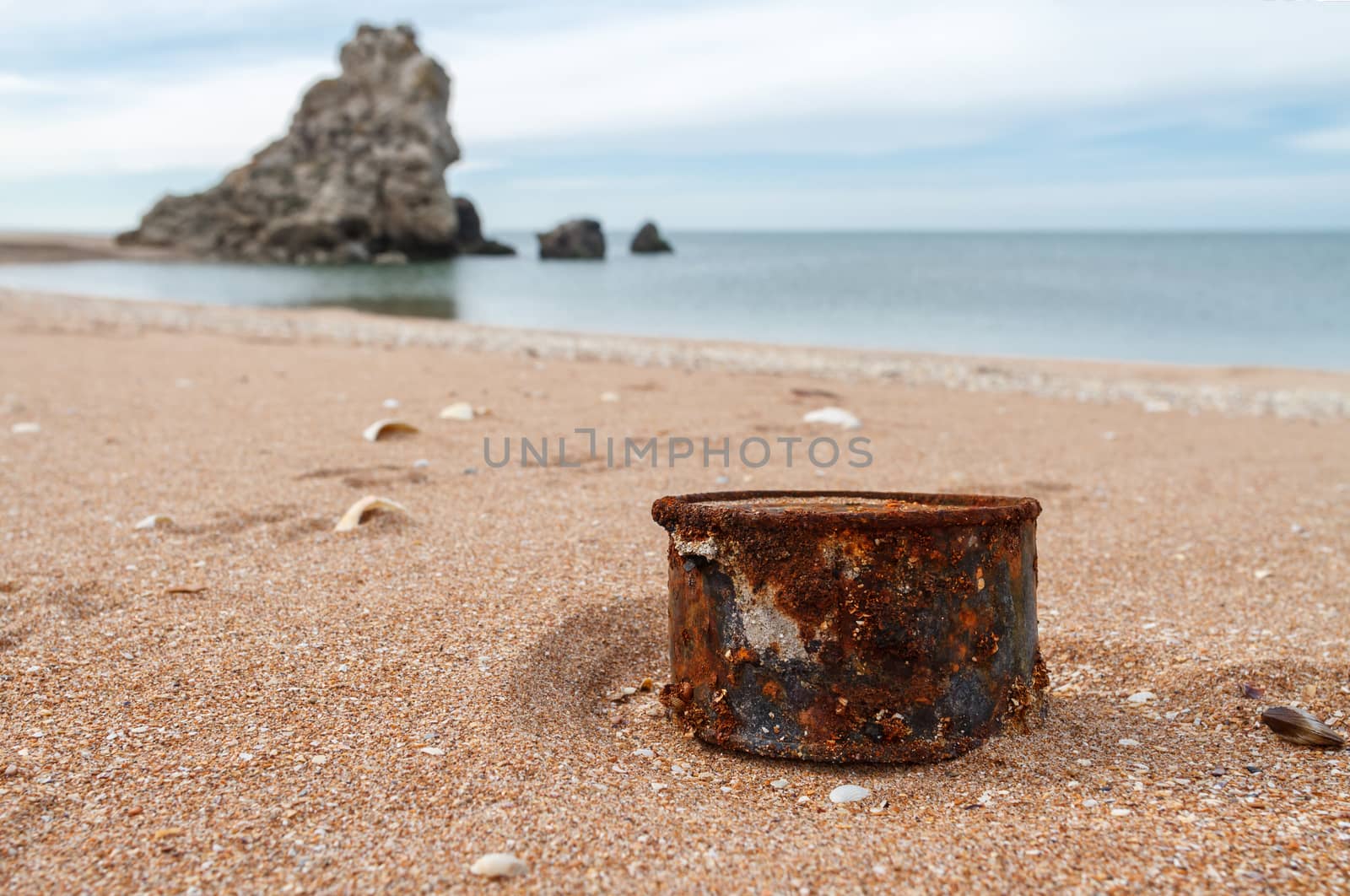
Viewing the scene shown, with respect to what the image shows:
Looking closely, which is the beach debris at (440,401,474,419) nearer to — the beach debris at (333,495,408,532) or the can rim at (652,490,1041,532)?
the beach debris at (333,495,408,532)

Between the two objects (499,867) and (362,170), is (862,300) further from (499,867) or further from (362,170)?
(362,170)

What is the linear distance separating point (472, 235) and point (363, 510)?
208ft

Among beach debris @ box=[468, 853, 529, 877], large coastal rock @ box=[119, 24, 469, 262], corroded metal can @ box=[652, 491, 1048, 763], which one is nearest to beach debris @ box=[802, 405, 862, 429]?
corroded metal can @ box=[652, 491, 1048, 763]

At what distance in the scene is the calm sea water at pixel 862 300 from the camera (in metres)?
18.2

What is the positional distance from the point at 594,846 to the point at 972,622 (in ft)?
2.78

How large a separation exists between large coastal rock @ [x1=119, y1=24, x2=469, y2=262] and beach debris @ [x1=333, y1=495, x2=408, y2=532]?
166 feet

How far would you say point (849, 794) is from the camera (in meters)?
1.89

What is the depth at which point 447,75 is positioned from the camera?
5403 centimetres

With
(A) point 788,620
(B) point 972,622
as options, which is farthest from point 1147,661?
(A) point 788,620

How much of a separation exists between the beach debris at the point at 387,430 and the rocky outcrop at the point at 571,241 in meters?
59.0

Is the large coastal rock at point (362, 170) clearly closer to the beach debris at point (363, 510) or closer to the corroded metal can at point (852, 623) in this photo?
the beach debris at point (363, 510)

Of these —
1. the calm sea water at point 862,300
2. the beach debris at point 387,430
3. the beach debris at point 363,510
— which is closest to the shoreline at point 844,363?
the calm sea water at point 862,300

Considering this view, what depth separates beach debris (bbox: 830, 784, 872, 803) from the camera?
187cm

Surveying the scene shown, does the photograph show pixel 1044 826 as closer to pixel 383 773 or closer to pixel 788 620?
pixel 788 620
